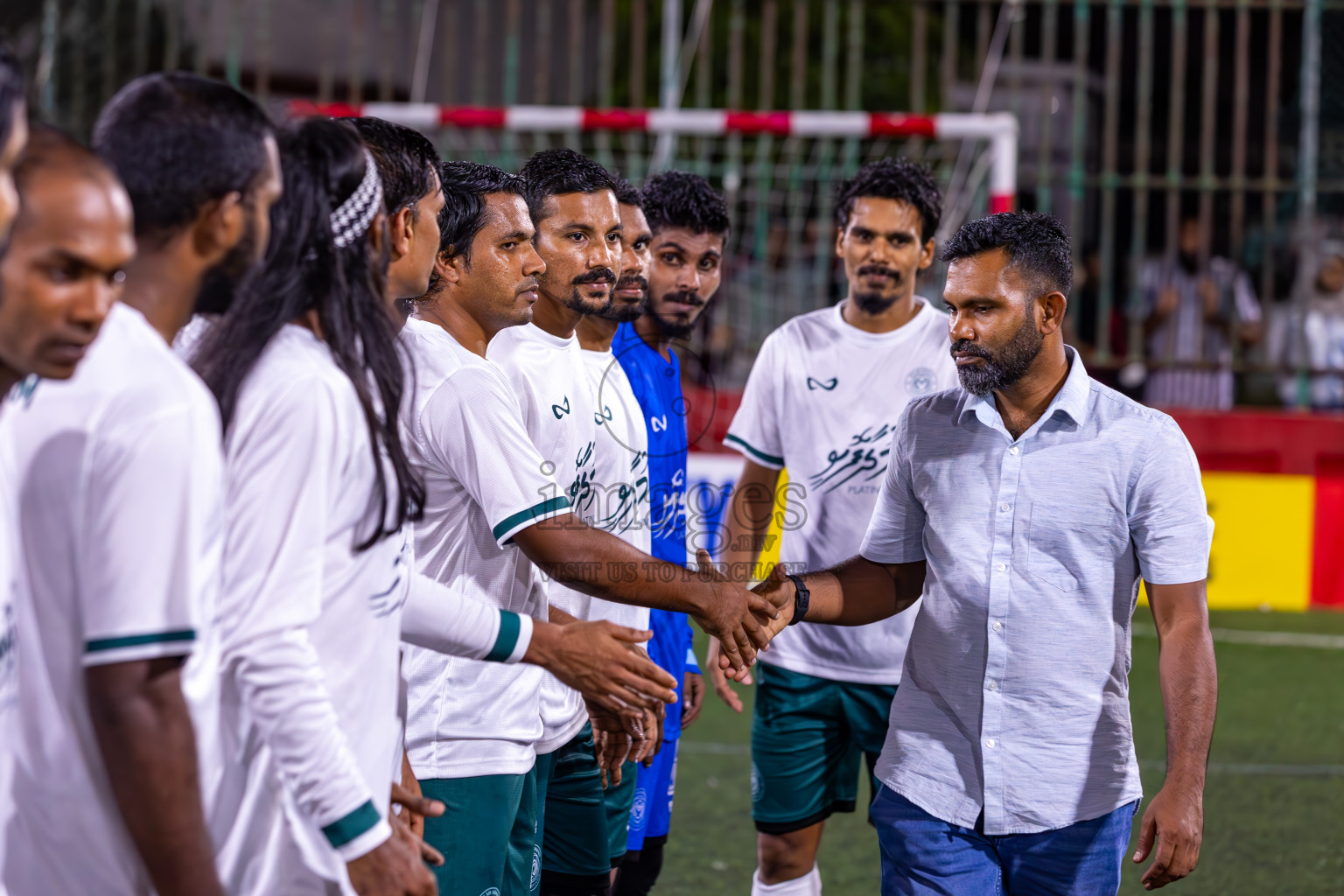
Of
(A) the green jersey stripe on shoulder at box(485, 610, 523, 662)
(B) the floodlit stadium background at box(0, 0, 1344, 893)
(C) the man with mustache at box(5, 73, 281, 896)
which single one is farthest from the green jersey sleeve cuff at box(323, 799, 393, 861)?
(B) the floodlit stadium background at box(0, 0, 1344, 893)

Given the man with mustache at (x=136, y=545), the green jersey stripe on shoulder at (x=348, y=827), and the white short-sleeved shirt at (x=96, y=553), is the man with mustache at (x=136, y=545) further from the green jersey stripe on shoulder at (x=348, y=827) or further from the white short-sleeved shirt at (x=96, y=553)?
the green jersey stripe on shoulder at (x=348, y=827)

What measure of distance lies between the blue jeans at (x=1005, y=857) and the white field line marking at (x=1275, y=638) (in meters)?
6.31

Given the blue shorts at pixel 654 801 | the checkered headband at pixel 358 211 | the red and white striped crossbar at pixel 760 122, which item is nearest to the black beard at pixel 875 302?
the blue shorts at pixel 654 801

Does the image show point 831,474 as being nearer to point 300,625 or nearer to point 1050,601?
point 1050,601

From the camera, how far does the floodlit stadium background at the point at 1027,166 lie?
20.4 feet

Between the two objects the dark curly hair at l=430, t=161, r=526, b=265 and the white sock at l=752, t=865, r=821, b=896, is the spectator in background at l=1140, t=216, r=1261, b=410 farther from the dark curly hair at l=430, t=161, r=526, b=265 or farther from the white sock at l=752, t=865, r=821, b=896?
the dark curly hair at l=430, t=161, r=526, b=265

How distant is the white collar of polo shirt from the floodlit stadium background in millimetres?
1702

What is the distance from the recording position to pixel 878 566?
11.3ft

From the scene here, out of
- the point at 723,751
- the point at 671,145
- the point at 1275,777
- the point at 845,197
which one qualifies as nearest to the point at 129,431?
the point at 845,197

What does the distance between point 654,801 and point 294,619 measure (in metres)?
2.58

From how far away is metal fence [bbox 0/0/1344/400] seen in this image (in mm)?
10234

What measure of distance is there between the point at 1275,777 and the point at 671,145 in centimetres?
630

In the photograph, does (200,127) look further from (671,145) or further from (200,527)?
(671,145)

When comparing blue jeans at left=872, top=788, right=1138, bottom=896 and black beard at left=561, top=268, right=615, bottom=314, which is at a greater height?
black beard at left=561, top=268, right=615, bottom=314
